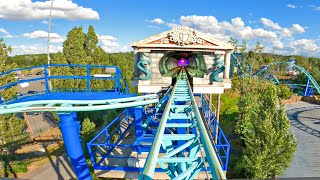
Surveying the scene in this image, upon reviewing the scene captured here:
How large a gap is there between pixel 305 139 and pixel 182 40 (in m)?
10.7

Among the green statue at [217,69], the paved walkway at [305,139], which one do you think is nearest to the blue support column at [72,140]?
the green statue at [217,69]

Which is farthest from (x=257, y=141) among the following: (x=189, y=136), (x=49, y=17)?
(x=49, y=17)

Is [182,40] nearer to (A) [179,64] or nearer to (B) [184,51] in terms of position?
(B) [184,51]

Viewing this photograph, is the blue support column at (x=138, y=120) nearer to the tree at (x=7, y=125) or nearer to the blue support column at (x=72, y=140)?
the blue support column at (x=72, y=140)

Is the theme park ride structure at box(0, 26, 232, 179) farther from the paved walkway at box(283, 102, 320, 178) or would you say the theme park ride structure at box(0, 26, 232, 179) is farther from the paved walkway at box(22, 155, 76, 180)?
the paved walkway at box(283, 102, 320, 178)

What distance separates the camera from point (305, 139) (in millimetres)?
16641

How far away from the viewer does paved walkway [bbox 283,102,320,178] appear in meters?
12.3

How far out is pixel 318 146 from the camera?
15367 mm

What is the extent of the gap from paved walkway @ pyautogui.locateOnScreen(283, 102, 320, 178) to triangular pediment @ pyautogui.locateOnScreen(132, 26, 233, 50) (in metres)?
6.80

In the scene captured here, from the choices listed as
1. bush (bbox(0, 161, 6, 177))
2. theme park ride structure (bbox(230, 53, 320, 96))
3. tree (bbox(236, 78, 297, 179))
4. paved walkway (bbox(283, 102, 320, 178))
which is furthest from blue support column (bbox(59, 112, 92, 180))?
theme park ride structure (bbox(230, 53, 320, 96))

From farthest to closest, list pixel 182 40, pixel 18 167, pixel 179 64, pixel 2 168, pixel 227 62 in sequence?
pixel 179 64 → pixel 18 167 → pixel 2 168 → pixel 227 62 → pixel 182 40

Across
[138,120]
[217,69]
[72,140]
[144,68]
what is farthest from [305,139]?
[72,140]

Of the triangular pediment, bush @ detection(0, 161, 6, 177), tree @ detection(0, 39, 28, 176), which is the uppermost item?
the triangular pediment

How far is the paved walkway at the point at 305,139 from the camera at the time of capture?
40.3ft
